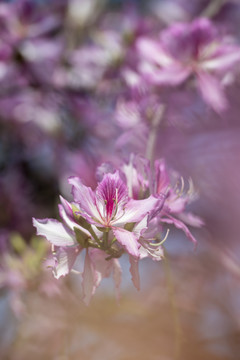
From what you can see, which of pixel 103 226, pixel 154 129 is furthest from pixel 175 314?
pixel 154 129

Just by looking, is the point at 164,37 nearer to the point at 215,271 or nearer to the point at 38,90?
the point at 215,271

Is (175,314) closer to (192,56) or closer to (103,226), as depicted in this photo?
(103,226)

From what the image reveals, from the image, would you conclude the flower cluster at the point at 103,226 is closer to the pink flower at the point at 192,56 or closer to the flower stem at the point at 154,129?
the flower stem at the point at 154,129

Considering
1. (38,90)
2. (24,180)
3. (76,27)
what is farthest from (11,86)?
(24,180)

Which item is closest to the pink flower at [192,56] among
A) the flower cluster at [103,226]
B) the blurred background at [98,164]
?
the blurred background at [98,164]

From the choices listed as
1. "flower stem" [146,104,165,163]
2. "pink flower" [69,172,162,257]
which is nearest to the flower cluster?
"pink flower" [69,172,162,257]

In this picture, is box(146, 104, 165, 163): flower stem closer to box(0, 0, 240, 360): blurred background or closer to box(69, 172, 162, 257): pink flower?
box(0, 0, 240, 360): blurred background
